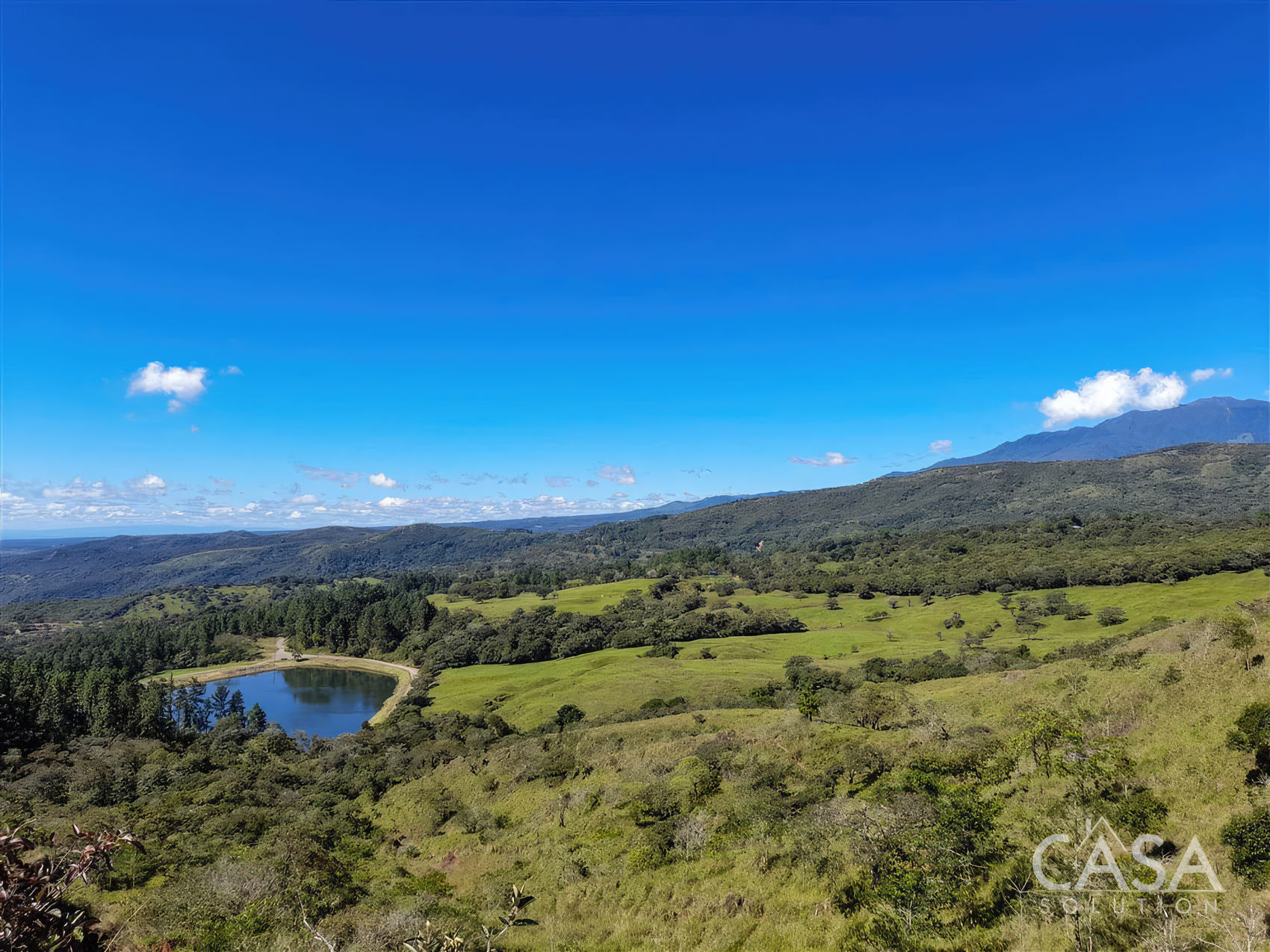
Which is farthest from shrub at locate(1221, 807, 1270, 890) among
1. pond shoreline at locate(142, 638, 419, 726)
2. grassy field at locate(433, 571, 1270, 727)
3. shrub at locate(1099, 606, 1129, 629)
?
pond shoreline at locate(142, 638, 419, 726)

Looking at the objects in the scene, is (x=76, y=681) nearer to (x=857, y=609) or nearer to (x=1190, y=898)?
(x=1190, y=898)

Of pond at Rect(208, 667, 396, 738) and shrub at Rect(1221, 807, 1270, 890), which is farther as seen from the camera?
pond at Rect(208, 667, 396, 738)

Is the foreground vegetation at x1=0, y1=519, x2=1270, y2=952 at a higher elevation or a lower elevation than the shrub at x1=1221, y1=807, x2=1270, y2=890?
lower

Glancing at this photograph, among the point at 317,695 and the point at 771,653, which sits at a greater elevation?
the point at 771,653

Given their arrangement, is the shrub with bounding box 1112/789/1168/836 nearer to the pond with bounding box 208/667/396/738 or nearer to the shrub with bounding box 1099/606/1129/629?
the shrub with bounding box 1099/606/1129/629

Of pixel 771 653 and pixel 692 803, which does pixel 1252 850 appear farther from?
pixel 771 653

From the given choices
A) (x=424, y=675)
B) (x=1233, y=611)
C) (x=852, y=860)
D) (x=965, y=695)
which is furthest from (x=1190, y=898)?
(x=424, y=675)

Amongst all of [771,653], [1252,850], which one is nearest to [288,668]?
[771,653]
